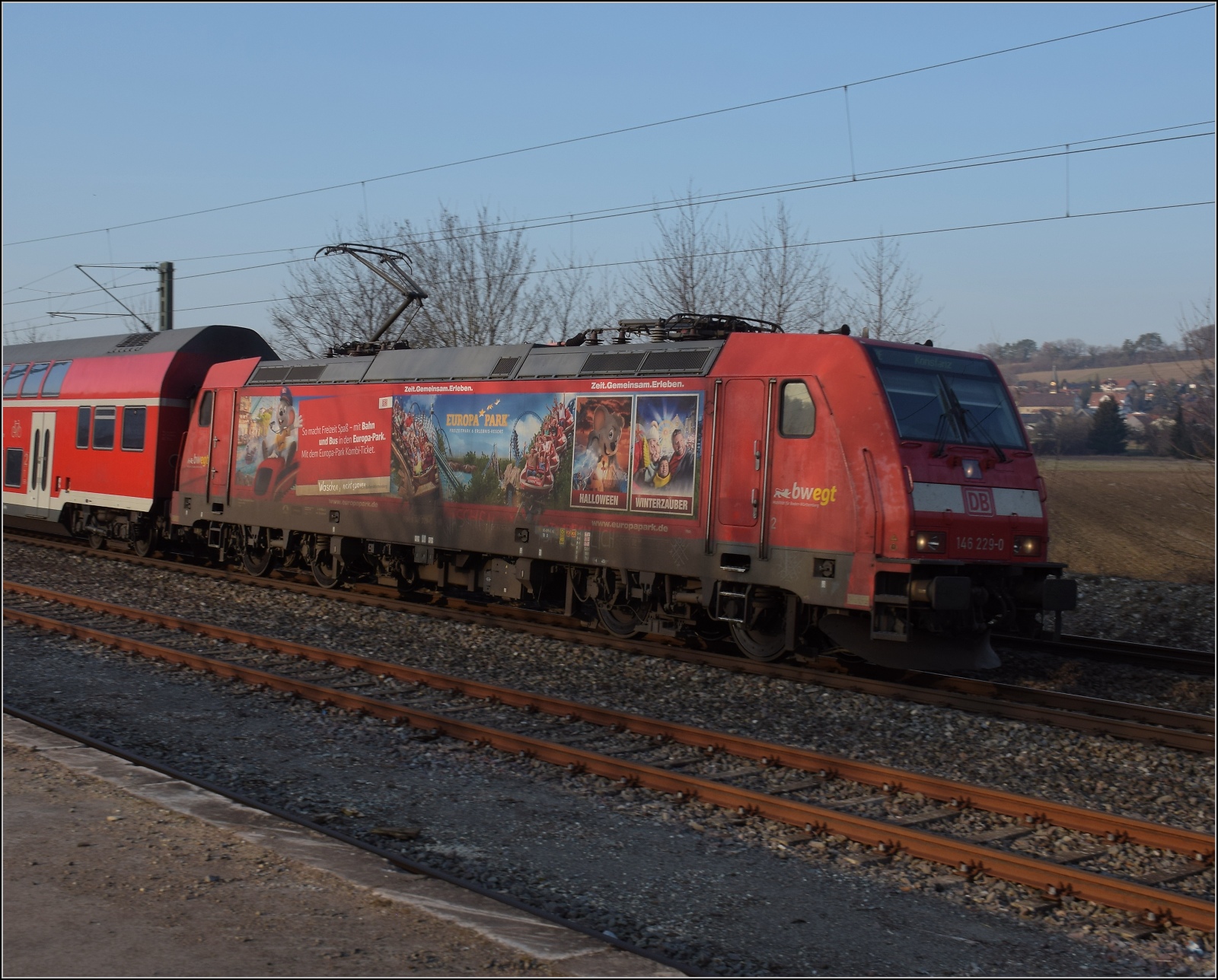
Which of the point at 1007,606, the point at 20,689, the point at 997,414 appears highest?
the point at 997,414

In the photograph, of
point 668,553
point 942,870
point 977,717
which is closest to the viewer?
point 942,870

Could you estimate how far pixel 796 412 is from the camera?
11.2 metres

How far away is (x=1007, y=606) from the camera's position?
11.3 m

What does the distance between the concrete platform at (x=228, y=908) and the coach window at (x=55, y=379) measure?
18921 millimetres

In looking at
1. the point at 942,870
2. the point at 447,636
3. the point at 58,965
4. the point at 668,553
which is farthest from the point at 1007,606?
the point at 58,965

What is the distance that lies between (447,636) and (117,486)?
413 inches

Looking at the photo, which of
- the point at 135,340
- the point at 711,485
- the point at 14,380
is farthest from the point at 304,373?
the point at 14,380

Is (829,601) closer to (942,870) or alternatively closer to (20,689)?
(942,870)

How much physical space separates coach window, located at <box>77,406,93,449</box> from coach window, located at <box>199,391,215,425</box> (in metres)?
3.91

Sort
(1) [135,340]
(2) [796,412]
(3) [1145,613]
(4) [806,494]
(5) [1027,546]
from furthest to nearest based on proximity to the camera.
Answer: (1) [135,340] < (3) [1145,613] < (5) [1027,546] < (2) [796,412] < (4) [806,494]

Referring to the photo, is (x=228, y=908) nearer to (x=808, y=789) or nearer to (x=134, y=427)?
(x=808, y=789)

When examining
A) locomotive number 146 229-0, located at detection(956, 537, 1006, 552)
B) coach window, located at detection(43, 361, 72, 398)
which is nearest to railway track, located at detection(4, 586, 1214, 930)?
locomotive number 146 229-0, located at detection(956, 537, 1006, 552)

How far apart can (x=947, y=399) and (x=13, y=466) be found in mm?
21203

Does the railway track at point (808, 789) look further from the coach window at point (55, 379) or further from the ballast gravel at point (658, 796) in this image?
the coach window at point (55, 379)
